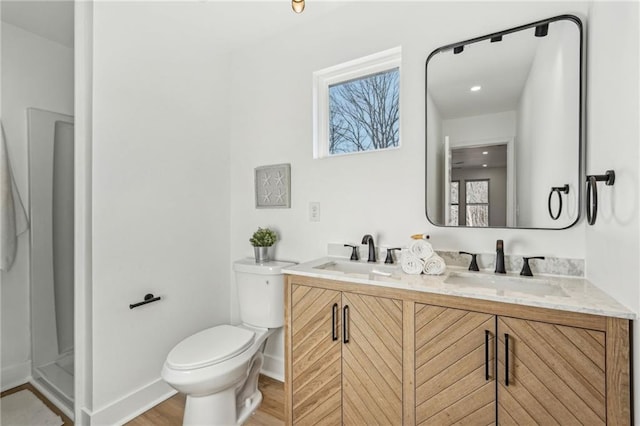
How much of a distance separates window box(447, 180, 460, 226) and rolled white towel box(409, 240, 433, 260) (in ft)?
0.77

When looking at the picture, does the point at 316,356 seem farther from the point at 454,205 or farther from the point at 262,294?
the point at 454,205

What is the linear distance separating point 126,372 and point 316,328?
121cm

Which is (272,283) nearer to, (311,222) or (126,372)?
(311,222)

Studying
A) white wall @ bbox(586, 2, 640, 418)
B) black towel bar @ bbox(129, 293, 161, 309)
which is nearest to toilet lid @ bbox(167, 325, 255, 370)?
black towel bar @ bbox(129, 293, 161, 309)

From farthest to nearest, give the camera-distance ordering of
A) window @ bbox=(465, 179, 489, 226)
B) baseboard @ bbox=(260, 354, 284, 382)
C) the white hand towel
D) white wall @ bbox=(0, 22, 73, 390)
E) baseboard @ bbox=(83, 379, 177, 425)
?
1. baseboard @ bbox=(260, 354, 284, 382)
2. white wall @ bbox=(0, 22, 73, 390)
3. the white hand towel
4. baseboard @ bbox=(83, 379, 177, 425)
5. window @ bbox=(465, 179, 489, 226)

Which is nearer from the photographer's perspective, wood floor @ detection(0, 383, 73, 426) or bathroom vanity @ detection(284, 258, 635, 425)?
bathroom vanity @ detection(284, 258, 635, 425)

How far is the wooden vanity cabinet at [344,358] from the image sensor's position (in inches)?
49.8

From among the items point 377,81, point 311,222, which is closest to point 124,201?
point 311,222

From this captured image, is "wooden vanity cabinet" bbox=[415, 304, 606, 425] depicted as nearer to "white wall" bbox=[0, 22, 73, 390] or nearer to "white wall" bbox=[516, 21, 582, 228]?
"white wall" bbox=[516, 21, 582, 228]

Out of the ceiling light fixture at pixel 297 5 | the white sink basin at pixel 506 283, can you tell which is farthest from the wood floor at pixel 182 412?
the ceiling light fixture at pixel 297 5

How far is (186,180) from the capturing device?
6.91ft

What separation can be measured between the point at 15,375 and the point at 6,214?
1102 mm

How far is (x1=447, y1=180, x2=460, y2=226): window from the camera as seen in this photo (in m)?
1.56

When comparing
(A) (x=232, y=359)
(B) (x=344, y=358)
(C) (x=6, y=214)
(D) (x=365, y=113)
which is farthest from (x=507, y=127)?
(C) (x=6, y=214)
